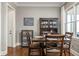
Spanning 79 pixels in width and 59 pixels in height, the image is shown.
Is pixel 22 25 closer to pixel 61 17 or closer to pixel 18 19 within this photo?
pixel 18 19

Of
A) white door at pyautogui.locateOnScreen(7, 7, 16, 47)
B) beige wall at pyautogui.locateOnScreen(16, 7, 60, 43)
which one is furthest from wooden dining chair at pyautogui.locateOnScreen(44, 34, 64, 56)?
beige wall at pyautogui.locateOnScreen(16, 7, 60, 43)

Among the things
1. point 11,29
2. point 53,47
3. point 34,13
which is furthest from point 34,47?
point 34,13

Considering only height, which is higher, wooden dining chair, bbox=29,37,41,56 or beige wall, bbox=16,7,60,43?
beige wall, bbox=16,7,60,43

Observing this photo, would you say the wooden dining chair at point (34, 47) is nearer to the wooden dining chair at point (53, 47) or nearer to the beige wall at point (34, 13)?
the wooden dining chair at point (53, 47)

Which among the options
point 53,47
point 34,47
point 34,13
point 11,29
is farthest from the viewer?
point 34,13

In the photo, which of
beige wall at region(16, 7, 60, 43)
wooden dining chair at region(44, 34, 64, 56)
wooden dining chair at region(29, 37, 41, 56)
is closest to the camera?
wooden dining chair at region(44, 34, 64, 56)

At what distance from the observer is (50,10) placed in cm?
852

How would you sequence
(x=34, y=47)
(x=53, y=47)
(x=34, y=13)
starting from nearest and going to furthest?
(x=53, y=47) < (x=34, y=47) < (x=34, y=13)

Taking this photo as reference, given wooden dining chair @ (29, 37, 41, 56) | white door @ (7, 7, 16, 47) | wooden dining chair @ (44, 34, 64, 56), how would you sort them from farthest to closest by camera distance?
white door @ (7, 7, 16, 47) < wooden dining chair @ (29, 37, 41, 56) < wooden dining chair @ (44, 34, 64, 56)

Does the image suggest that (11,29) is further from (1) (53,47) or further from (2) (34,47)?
(1) (53,47)

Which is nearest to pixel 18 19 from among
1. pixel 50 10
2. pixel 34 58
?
pixel 50 10

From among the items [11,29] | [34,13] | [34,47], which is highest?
[34,13]

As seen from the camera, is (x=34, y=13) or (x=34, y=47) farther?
(x=34, y=13)

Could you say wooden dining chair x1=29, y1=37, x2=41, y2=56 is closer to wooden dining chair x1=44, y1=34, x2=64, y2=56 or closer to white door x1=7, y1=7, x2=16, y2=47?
wooden dining chair x1=44, y1=34, x2=64, y2=56
